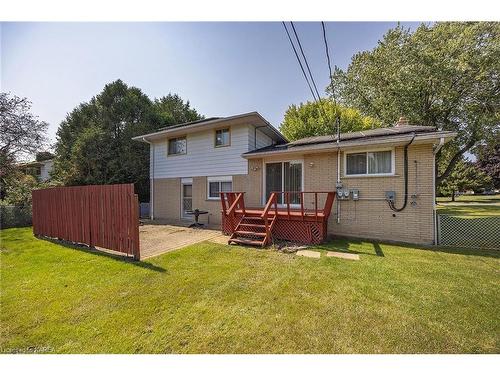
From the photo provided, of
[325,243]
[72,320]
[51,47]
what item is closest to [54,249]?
[72,320]

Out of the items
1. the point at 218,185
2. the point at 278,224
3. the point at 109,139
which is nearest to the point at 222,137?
the point at 218,185

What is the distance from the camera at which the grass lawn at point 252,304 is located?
258cm

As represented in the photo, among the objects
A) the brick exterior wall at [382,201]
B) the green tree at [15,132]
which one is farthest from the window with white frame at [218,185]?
the green tree at [15,132]

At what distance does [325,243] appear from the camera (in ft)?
23.5

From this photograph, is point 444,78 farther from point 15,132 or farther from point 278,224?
point 15,132

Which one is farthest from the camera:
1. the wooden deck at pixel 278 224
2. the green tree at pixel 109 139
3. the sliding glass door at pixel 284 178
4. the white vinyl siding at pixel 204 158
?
the green tree at pixel 109 139

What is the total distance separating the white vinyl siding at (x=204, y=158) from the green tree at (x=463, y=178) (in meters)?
29.6

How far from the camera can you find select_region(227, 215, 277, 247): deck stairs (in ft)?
22.5

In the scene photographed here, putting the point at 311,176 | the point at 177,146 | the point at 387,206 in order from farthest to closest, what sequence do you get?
the point at 177,146
the point at 311,176
the point at 387,206

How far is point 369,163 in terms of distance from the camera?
7.89 metres

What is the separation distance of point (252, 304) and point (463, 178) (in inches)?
1609

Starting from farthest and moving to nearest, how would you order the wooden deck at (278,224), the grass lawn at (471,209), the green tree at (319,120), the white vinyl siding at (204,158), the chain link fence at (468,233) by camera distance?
1. the green tree at (319,120)
2. the grass lawn at (471,209)
3. the white vinyl siding at (204,158)
4. the wooden deck at (278,224)
5. the chain link fence at (468,233)

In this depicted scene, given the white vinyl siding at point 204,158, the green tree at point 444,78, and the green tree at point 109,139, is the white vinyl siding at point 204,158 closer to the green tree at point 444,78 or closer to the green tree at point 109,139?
the green tree at point 109,139
